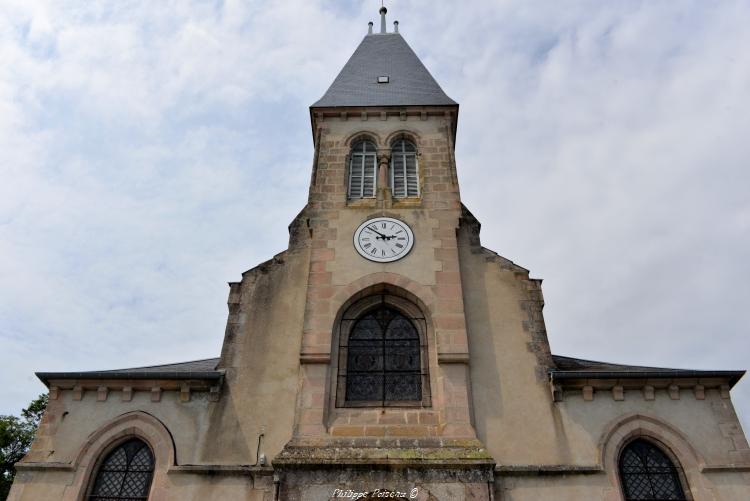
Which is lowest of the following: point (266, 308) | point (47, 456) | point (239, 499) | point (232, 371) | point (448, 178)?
point (239, 499)

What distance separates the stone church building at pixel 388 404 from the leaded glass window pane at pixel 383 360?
30mm

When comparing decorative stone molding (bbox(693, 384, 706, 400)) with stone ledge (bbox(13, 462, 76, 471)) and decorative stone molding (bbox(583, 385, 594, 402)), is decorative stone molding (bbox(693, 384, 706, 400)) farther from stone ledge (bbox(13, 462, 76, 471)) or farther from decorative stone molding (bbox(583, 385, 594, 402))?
stone ledge (bbox(13, 462, 76, 471))

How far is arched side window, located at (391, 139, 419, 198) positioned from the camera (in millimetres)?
13453

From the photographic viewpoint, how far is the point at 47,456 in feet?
32.6

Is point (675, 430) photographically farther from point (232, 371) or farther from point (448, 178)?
point (232, 371)

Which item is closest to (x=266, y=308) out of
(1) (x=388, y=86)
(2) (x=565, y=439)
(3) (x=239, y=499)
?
(3) (x=239, y=499)

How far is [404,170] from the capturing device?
13.8 meters

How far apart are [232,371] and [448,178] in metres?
6.61

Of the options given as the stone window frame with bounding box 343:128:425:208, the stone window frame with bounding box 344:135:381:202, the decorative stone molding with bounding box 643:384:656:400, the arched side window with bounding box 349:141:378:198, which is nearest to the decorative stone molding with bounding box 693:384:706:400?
the decorative stone molding with bounding box 643:384:656:400

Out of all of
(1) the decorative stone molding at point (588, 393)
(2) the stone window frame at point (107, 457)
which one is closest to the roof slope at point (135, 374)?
(2) the stone window frame at point (107, 457)

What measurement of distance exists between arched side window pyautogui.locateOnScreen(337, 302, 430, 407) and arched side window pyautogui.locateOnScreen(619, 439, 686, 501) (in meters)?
3.62

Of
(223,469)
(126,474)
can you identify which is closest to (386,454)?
(223,469)

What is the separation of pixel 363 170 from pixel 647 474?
345 inches

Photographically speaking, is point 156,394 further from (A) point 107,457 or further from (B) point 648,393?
(B) point 648,393
